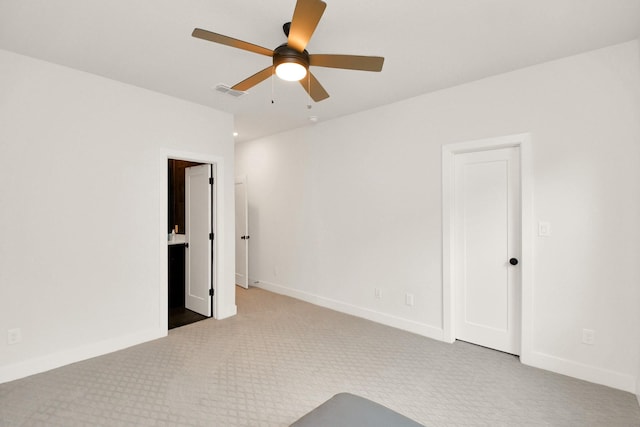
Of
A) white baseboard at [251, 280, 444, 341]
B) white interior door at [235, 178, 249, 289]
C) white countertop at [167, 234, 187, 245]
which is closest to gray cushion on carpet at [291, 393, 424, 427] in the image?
white baseboard at [251, 280, 444, 341]

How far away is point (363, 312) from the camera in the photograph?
4.25m

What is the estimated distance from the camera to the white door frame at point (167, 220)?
3.64 meters

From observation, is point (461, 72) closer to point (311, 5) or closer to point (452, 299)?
point (311, 5)

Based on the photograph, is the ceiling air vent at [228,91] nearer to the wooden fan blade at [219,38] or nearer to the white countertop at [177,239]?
the wooden fan blade at [219,38]

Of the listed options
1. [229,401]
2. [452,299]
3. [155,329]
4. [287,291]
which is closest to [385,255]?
[452,299]

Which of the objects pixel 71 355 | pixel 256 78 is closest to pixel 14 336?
pixel 71 355

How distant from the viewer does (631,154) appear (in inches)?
100.0

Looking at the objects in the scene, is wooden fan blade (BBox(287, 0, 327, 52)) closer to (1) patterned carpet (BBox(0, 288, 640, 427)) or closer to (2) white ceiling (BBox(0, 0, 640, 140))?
(2) white ceiling (BBox(0, 0, 640, 140))

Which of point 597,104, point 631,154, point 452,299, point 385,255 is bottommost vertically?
point 452,299

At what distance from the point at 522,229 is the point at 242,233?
14.2ft

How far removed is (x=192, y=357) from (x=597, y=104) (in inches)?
171

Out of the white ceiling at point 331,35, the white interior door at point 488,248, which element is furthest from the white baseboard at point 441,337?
the white ceiling at point 331,35

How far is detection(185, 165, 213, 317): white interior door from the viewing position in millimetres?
4273

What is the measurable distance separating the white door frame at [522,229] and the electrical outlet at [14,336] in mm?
4060
